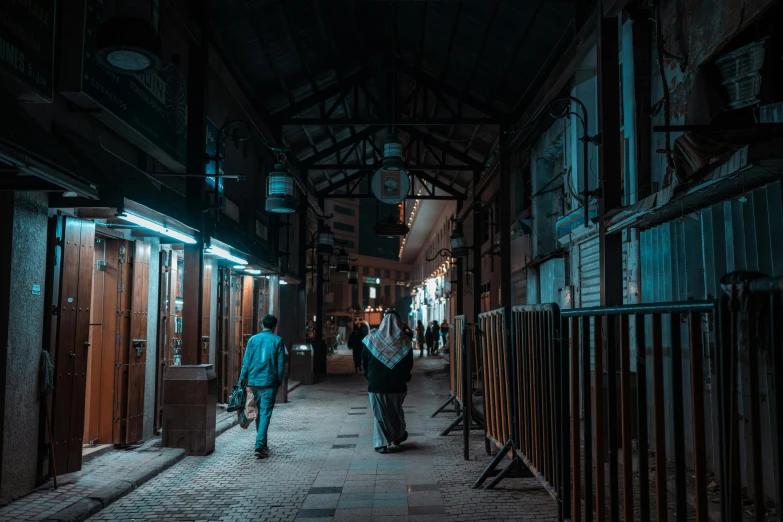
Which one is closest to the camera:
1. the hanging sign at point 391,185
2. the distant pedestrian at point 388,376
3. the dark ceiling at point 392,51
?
the distant pedestrian at point 388,376

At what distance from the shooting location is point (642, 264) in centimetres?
854

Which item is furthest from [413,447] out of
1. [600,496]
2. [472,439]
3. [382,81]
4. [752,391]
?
[382,81]

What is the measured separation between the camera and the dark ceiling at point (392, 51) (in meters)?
12.4

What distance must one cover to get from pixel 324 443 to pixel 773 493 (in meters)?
6.19

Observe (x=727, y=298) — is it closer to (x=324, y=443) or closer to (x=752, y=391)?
(x=752, y=391)

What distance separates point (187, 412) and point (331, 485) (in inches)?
111

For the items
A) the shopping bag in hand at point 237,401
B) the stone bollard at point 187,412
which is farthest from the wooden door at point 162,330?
the shopping bag in hand at point 237,401

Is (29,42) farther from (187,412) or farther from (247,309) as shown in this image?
(247,309)

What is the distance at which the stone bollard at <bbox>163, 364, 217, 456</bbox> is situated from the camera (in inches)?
356

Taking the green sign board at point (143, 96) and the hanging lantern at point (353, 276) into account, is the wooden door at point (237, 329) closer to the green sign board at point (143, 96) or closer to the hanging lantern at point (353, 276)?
the green sign board at point (143, 96)

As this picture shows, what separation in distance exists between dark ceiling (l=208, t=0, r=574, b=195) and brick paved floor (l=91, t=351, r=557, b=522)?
7.39m

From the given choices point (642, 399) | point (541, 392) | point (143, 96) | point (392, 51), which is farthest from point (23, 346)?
point (392, 51)

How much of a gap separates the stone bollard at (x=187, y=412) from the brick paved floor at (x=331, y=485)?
1.07 feet

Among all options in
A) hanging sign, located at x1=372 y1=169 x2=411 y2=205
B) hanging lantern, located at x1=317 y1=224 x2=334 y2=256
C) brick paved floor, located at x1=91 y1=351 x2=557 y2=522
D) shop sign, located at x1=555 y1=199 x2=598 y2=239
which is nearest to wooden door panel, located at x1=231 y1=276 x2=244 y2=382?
brick paved floor, located at x1=91 y1=351 x2=557 y2=522
